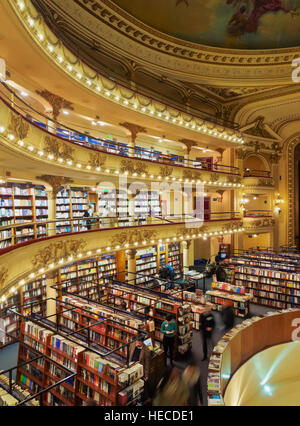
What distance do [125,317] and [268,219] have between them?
13.4 meters

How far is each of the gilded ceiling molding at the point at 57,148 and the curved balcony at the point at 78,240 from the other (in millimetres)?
1647

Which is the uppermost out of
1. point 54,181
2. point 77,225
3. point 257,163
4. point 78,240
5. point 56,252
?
point 257,163

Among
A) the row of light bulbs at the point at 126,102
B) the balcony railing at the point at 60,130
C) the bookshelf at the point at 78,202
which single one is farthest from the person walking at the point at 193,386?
the row of light bulbs at the point at 126,102

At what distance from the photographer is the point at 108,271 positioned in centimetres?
1096

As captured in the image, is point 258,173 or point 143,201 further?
point 258,173

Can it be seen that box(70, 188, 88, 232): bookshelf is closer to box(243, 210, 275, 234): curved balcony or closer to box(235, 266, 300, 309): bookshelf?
box(235, 266, 300, 309): bookshelf

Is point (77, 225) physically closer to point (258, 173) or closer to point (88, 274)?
point (88, 274)

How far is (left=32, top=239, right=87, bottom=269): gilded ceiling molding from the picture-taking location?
5949 mm

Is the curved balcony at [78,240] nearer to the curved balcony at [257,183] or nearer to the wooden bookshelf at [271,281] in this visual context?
the wooden bookshelf at [271,281]

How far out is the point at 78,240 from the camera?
7.49 m

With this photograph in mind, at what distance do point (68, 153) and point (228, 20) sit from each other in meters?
10.9

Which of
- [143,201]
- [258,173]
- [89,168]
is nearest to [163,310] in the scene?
[89,168]

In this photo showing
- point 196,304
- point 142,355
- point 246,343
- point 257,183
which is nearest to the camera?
point 142,355
